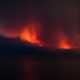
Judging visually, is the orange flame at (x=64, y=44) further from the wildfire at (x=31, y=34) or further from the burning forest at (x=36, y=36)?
the wildfire at (x=31, y=34)

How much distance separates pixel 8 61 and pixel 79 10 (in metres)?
0.59

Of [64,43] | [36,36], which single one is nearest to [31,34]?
[36,36]

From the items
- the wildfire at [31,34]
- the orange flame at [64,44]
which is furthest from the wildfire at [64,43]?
the wildfire at [31,34]

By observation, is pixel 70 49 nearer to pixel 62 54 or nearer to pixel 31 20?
pixel 62 54

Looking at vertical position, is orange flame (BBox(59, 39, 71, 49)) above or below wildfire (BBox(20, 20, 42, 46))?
below

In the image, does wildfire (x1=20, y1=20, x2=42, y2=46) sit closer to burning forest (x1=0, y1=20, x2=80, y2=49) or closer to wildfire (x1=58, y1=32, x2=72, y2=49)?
burning forest (x1=0, y1=20, x2=80, y2=49)

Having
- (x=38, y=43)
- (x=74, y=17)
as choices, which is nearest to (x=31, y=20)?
(x=38, y=43)

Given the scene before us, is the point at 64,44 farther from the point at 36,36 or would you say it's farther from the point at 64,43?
the point at 36,36

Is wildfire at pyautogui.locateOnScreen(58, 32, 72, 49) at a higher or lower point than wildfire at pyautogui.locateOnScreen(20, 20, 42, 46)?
lower

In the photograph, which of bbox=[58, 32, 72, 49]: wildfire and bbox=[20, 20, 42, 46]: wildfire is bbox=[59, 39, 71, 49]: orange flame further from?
bbox=[20, 20, 42, 46]: wildfire

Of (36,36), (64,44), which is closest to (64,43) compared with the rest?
(64,44)

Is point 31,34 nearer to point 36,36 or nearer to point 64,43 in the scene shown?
point 36,36

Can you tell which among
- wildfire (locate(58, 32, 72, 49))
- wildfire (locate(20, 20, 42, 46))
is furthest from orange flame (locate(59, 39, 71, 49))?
wildfire (locate(20, 20, 42, 46))

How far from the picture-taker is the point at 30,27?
182 cm
